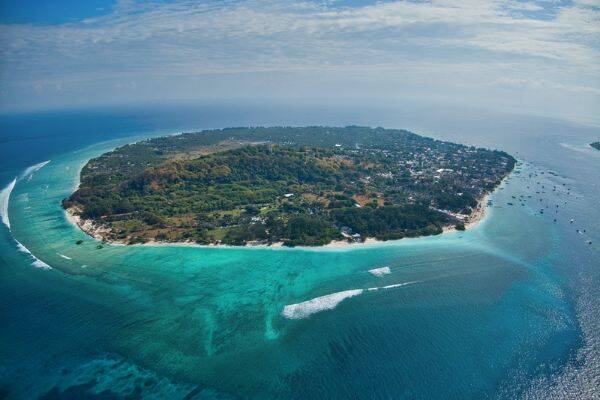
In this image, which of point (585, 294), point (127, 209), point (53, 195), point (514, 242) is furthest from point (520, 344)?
point (53, 195)

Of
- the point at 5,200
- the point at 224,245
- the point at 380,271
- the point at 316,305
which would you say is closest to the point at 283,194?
the point at 224,245

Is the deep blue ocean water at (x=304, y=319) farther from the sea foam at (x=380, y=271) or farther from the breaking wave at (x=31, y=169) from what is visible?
the breaking wave at (x=31, y=169)

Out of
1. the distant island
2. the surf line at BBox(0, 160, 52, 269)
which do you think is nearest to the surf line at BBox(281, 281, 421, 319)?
the distant island

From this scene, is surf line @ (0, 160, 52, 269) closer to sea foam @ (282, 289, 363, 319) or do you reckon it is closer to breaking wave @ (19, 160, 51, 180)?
breaking wave @ (19, 160, 51, 180)

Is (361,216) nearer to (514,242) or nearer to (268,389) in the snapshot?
(514,242)

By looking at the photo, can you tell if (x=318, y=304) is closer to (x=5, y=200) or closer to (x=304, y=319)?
(x=304, y=319)

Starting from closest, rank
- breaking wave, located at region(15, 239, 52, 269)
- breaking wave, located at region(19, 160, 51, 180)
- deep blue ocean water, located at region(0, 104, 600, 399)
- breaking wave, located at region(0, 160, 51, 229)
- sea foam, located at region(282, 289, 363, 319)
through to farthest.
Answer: deep blue ocean water, located at region(0, 104, 600, 399) → sea foam, located at region(282, 289, 363, 319) → breaking wave, located at region(15, 239, 52, 269) → breaking wave, located at region(0, 160, 51, 229) → breaking wave, located at region(19, 160, 51, 180)

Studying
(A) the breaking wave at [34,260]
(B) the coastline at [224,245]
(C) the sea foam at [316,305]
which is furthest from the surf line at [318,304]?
(A) the breaking wave at [34,260]
